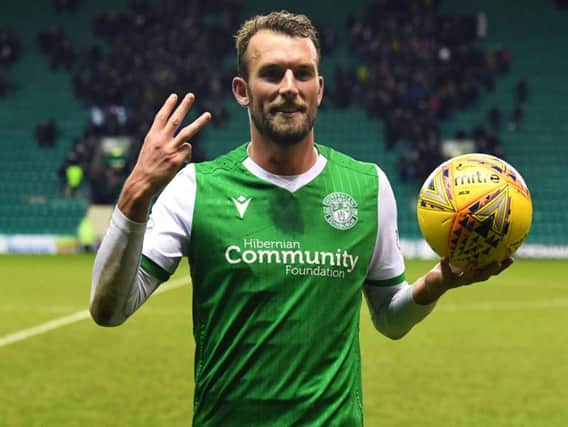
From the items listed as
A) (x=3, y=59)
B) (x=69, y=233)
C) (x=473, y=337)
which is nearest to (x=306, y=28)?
(x=473, y=337)

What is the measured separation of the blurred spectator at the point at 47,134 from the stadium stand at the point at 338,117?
206 millimetres

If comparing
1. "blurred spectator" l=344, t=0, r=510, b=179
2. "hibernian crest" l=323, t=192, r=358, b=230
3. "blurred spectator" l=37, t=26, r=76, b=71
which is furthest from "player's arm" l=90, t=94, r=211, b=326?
"blurred spectator" l=37, t=26, r=76, b=71

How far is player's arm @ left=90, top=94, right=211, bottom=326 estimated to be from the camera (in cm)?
270

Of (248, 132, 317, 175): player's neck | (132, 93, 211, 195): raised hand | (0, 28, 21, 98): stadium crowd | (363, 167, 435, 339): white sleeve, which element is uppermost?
(132, 93, 211, 195): raised hand

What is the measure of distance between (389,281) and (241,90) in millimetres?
843

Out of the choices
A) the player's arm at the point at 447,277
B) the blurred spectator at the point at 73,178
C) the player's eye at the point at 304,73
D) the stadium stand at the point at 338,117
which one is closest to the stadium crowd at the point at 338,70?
the blurred spectator at the point at 73,178

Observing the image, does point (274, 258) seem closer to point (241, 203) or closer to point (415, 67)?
point (241, 203)

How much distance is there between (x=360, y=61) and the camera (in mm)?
30688

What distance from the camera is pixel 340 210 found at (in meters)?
3.11

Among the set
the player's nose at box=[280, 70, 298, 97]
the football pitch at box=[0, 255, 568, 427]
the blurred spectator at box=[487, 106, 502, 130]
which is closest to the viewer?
the player's nose at box=[280, 70, 298, 97]

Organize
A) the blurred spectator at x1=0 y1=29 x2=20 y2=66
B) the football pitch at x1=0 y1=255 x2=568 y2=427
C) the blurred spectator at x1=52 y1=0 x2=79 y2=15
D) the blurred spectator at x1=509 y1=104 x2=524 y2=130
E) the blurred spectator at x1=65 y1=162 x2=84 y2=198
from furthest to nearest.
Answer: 1. the blurred spectator at x1=52 y1=0 x2=79 y2=15
2. the blurred spectator at x1=0 y1=29 x2=20 y2=66
3. the blurred spectator at x1=509 y1=104 x2=524 y2=130
4. the blurred spectator at x1=65 y1=162 x2=84 y2=198
5. the football pitch at x1=0 y1=255 x2=568 y2=427

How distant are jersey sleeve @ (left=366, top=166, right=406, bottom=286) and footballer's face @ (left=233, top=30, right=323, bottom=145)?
1.34 feet

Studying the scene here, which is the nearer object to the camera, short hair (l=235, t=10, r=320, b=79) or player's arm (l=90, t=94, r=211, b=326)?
player's arm (l=90, t=94, r=211, b=326)

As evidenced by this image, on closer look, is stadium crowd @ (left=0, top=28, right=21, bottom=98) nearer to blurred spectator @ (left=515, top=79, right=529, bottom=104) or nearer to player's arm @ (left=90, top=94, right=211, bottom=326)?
blurred spectator @ (left=515, top=79, right=529, bottom=104)
